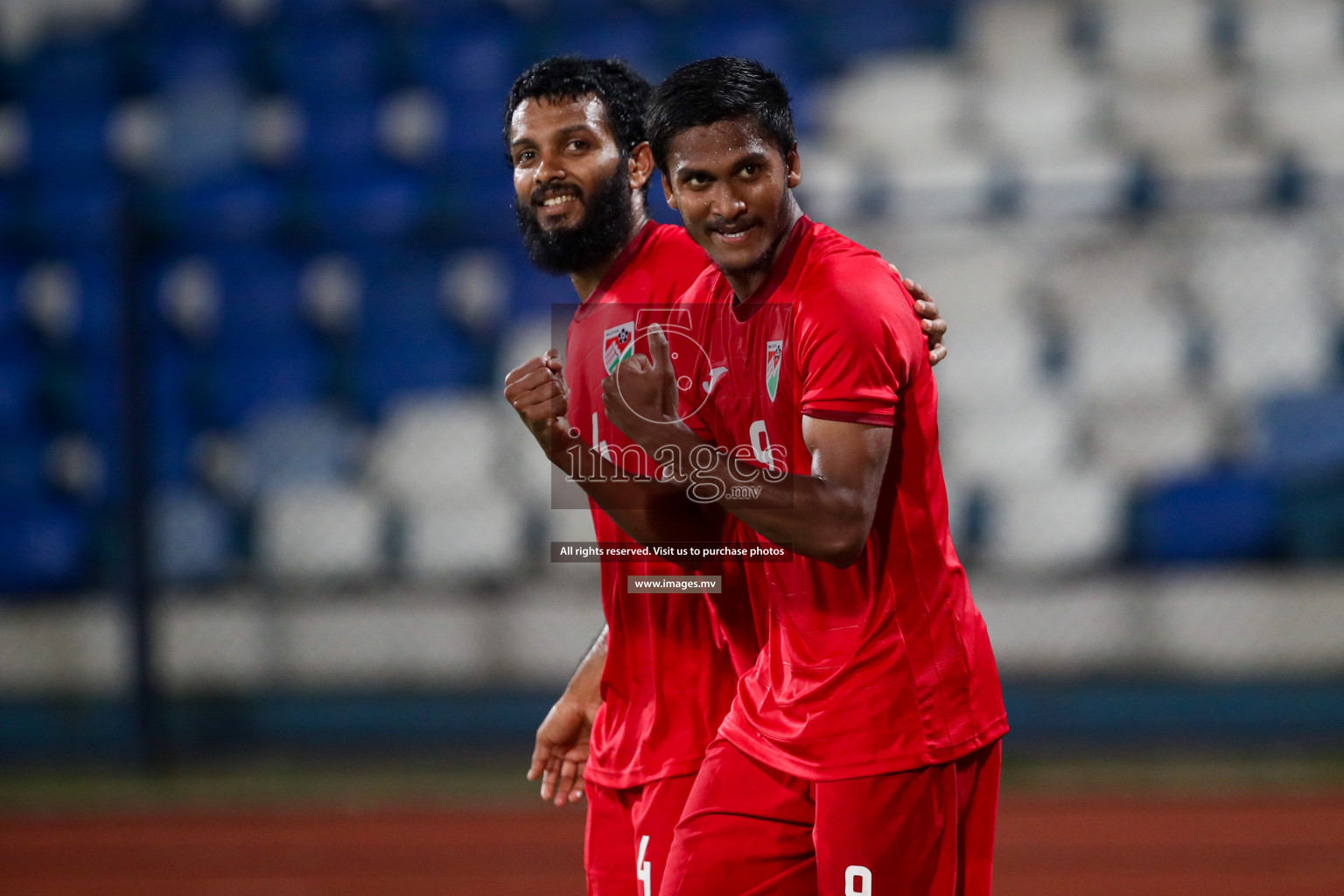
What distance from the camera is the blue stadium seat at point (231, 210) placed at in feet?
20.5

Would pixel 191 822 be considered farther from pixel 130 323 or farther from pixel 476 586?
pixel 130 323

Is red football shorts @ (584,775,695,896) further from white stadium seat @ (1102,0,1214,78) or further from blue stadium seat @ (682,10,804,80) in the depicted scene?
white stadium seat @ (1102,0,1214,78)

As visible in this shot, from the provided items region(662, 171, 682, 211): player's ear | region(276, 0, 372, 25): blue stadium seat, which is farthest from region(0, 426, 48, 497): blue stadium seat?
region(662, 171, 682, 211): player's ear

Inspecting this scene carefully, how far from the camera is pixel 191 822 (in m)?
5.23

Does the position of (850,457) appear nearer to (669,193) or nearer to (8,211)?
(669,193)

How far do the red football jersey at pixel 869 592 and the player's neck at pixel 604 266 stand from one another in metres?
0.50

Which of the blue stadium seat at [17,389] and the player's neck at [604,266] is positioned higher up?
the blue stadium seat at [17,389]

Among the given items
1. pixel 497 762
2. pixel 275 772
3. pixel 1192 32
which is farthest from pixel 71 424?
pixel 1192 32

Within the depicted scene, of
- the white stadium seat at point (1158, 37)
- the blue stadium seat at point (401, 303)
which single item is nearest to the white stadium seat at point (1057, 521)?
the white stadium seat at point (1158, 37)

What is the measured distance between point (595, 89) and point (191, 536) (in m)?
4.41

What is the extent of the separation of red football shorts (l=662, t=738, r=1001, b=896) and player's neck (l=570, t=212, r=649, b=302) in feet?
2.91

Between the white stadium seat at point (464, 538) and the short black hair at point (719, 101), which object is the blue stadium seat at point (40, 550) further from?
the short black hair at point (719, 101)

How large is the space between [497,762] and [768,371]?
13.6 feet

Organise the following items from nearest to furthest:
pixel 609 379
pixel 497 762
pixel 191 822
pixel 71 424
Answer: pixel 609 379 < pixel 191 822 < pixel 497 762 < pixel 71 424
